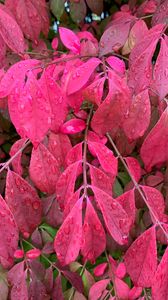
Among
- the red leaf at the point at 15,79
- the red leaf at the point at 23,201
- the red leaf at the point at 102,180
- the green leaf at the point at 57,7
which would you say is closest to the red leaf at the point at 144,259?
the red leaf at the point at 102,180

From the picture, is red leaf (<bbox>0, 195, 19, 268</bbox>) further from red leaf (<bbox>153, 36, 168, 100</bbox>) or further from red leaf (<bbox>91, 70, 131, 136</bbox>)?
red leaf (<bbox>153, 36, 168, 100</bbox>)

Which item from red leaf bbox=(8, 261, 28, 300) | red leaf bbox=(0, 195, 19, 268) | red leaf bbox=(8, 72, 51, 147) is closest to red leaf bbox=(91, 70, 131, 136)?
red leaf bbox=(8, 72, 51, 147)

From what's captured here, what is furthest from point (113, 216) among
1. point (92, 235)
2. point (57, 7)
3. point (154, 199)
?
point (57, 7)

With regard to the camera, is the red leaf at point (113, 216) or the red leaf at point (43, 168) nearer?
the red leaf at point (113, 216)

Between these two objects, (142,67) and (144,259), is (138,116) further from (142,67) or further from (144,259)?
(144,259)

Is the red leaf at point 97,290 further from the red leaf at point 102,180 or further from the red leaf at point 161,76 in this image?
the red leaf at point 161,76

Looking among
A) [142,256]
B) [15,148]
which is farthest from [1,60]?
[142,256]
